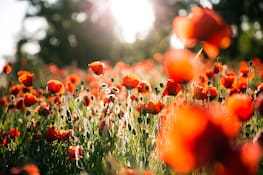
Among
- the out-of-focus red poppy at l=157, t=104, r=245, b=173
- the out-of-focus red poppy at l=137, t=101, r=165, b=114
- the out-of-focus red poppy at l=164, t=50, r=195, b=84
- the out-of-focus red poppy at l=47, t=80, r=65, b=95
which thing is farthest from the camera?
the out-of-focus red poppy at l=47, t=80, r=65, b=95

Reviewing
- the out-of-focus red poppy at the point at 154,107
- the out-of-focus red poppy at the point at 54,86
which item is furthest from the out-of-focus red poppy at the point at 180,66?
the out-of-focus red poppy at the point at 54,86

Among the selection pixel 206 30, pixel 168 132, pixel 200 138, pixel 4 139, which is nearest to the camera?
pixel 200 138

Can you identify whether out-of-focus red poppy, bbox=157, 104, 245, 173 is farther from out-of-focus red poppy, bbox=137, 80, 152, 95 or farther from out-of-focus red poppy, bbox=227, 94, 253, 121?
out-of-focus red poppy, bbox=137, 80, 152, 95

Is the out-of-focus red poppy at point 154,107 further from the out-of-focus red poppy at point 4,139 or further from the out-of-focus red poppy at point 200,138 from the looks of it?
the out-of-focus red poppy at point 200,138

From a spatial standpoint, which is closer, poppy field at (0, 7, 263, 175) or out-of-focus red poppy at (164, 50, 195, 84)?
poppy field at (0, 7, 263, 175)

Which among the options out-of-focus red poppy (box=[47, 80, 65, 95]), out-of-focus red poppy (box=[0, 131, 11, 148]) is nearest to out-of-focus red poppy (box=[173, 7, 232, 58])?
out-of-focus red poppy (box=[47, 80, 65, 95])

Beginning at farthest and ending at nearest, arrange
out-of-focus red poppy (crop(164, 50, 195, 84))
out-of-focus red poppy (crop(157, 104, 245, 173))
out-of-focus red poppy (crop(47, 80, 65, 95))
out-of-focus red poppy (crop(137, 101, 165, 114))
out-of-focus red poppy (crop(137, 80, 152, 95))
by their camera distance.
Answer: out-of-focus red poppy (crop(47, 80, 65, 95))
out-of-focus red poppy (crop(137, 80, 152, 95))
out-of-focus red poppy (crop(137, 101, 165, 114))
out-of-focus red poppy (crop(164, 50, 195, 84))
out-of-focus red poppy (crop(157, 104, 245, 173))

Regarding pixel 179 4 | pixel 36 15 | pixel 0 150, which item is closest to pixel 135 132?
pixel 0 150

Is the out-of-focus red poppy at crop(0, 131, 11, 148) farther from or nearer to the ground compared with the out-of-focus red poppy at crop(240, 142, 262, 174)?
nearer to the ground

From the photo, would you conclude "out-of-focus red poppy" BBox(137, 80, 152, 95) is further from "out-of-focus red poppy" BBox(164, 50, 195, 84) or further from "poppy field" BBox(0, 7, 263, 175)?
"out-of-focus red poppy" BBox(164, 50, 195, 84)

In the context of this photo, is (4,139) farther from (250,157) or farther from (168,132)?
(250,157)

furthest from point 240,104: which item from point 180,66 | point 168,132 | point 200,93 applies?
point 200,93

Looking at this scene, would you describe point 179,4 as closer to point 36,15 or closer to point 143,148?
point 36,15

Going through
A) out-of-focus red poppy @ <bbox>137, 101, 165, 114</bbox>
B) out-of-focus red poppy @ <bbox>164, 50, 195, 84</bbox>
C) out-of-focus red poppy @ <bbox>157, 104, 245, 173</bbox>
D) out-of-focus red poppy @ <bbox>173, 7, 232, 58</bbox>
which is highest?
out-of-focus red poppy @ <bbox>173, 7, 232, 58</bbox>
